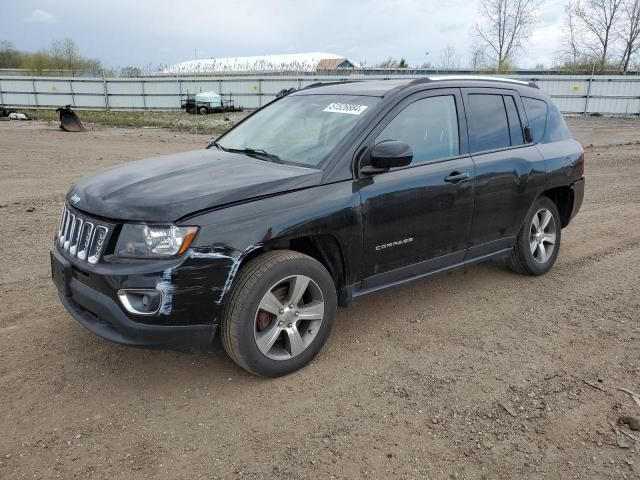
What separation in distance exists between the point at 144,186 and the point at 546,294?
3625 mm

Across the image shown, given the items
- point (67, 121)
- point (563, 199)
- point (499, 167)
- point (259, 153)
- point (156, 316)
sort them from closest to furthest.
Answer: point (156, 316), point (259, 153), point (499, 167), point (563, 199), point (67, 121)

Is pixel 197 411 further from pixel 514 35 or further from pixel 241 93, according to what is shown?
pixel 514 35

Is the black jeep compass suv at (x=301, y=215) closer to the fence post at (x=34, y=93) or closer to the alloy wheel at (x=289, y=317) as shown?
the alloy wheel at (x=289, y=317)

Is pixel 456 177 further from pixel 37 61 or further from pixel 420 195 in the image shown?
pixel 37 61

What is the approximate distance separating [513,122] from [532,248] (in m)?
1.24

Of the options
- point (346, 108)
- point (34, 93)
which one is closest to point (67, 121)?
point (34, 93)

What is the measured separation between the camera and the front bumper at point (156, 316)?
290 cm

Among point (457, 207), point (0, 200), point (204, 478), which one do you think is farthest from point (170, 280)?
point (0, 200)

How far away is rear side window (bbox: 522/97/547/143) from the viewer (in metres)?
4.92

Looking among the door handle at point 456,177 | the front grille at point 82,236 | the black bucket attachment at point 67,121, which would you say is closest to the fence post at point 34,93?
the black bucket attachment at point 67,121

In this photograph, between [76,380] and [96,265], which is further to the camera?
[76,380]

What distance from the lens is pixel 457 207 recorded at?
4.12 m

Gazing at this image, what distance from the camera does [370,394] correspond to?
3.23 meters

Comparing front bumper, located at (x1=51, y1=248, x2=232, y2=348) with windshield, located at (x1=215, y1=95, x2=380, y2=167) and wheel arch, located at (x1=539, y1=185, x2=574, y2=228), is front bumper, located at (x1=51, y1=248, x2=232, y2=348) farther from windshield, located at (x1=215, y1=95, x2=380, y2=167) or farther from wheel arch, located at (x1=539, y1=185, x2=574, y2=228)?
wheel arch, located at (x1=539, y1=185, x2=574, y2=228)
